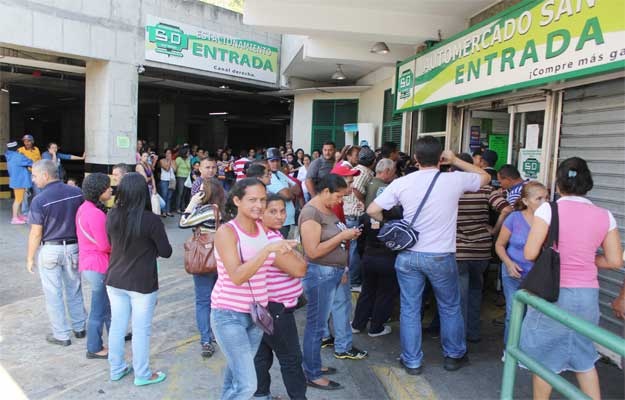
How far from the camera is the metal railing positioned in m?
1.83

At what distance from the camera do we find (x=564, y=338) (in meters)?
2.84

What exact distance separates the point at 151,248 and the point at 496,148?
5.16 meters

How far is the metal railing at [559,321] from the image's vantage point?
5.99 feet

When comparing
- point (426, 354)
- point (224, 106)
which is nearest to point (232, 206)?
point (426, 354)

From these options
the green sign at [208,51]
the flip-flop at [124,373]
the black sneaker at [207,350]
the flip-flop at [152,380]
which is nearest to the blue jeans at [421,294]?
the black sneaker at [207,350]

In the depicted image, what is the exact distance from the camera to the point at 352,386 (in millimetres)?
3916

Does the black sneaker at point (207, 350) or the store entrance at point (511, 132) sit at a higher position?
the store entrance at point (511, 132)

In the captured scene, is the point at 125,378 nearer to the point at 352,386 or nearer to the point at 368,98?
the point at 352,386

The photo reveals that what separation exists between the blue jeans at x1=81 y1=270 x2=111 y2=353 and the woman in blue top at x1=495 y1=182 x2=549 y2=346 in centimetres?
336

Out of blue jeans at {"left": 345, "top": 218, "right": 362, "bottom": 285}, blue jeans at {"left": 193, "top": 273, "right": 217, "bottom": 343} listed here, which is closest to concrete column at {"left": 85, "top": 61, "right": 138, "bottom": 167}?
blue jeans at {"left": 345, "top": 218, "right": 362, "bottom": 285}

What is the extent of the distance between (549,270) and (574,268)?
7.5 inches

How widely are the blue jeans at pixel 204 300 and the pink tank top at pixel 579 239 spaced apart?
266 cm

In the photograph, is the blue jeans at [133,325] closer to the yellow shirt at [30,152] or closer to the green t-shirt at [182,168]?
the yellow shirt at [30,152]

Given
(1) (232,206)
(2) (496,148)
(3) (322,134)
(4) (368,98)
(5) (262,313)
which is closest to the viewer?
(5) (262,313)
